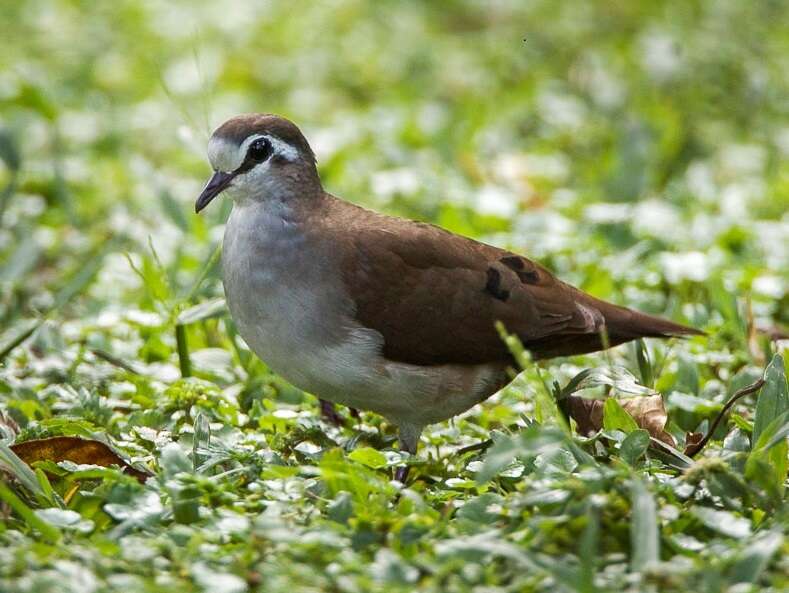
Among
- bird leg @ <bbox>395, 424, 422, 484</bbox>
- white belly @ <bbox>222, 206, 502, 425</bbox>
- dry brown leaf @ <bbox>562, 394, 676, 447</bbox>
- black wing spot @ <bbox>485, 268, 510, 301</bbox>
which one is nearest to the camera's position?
white belly @ <bbox>222, 206, 502, 425</bbox>

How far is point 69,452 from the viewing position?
13.7 feet

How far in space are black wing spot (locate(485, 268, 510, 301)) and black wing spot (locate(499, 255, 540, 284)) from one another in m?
0.12

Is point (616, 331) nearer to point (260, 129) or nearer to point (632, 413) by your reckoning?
point (632, 413)

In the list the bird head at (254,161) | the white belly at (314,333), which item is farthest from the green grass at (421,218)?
the bird head at (254,161)

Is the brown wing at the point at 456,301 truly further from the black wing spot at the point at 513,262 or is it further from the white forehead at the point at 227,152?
the white forehead at the point at 227,152

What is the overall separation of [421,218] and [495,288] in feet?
7.92

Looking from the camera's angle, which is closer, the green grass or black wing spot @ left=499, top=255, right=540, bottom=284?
the green grass

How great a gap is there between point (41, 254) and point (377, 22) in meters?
4.26

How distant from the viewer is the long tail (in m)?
4.91

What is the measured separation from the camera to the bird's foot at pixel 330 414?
488 cm

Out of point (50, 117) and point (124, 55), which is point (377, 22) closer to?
point (124, 55)

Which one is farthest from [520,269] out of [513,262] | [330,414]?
[330,414]

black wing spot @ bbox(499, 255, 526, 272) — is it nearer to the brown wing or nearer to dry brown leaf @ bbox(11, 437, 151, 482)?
the brown wing

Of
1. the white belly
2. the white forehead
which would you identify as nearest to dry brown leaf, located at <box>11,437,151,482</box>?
the white belly
